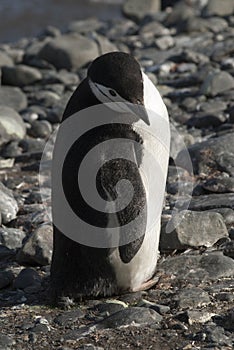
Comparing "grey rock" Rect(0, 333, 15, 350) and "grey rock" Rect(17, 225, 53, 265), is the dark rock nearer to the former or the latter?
"grey rock" Rect(17, 225, 53, 265)

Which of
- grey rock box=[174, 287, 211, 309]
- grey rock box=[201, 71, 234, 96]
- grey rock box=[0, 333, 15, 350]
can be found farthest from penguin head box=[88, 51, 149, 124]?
grey rock box=[201, 71, 234, 96]

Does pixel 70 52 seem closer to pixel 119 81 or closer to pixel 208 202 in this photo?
pixel 208 202

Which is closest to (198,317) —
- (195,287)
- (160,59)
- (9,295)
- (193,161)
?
(195,287)

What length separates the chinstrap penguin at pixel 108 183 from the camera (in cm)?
429

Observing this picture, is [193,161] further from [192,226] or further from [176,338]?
[176,338]

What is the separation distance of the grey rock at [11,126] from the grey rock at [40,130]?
0.08m

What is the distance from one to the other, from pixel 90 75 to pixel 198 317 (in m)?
1.26

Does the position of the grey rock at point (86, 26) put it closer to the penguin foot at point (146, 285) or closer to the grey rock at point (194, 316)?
the penguin foot at point (146, 285)

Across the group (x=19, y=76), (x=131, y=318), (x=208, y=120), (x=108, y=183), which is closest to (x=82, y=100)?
(x=108, y=183)

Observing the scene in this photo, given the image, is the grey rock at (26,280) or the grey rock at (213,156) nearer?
the grey rock at (26,280)

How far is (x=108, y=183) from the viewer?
14.2ft

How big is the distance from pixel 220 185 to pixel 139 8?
37.0ft

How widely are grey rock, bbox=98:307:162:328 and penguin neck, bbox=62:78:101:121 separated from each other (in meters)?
1.00

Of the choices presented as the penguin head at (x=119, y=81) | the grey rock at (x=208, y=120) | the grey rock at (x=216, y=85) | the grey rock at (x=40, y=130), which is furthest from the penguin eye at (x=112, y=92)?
the grey rock at (x=216, y=85)
